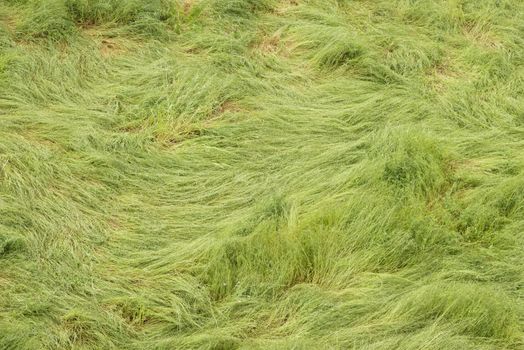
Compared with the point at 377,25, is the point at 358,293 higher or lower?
lower

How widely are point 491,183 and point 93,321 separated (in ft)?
7.56

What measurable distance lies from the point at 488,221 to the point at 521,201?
0.25 metres

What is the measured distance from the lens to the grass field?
2977 millimetres

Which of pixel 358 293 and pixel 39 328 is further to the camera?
pixel 358 293

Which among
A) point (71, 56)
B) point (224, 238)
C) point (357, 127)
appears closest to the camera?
point (224, 238)

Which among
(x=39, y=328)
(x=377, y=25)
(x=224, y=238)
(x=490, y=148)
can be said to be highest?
(x=377, y=25)

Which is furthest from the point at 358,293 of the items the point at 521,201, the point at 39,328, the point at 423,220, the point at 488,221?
the point at 39,328

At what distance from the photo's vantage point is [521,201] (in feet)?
11.7

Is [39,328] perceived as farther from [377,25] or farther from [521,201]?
[377,25]

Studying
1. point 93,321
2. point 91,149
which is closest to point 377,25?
point 91,149

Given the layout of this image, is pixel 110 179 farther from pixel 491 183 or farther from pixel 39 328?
pixel 491 183

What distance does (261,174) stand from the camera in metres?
3.79

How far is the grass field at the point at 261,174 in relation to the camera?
9.77ft

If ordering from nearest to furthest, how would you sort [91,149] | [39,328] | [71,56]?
[39,328] < [91,149] < [71,56]
